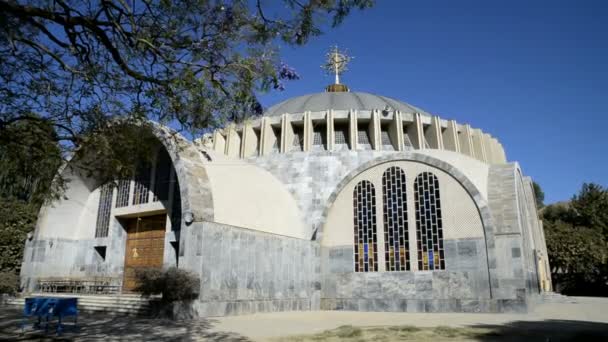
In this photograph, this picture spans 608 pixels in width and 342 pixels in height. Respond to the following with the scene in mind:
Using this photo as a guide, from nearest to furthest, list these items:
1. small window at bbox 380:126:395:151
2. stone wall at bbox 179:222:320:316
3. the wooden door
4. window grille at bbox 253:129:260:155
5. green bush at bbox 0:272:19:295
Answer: stone wall at bbox 179:222:320:316
green bush at bbox 0:272:19:295
the wooden door
small window at bbox 380:126:395:151
window grille at bbox 253:129:260:155

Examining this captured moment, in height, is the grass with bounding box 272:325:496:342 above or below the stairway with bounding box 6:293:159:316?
below

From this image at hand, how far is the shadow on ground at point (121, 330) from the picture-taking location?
9.62 metres

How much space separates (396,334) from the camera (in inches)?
396

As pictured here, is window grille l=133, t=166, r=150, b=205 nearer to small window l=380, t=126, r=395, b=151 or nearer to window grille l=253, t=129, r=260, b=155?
window grille l=253, t=129, r=260, b=155

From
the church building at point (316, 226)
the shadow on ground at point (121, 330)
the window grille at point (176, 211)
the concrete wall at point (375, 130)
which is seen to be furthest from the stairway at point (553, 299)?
the window grille at point (176, 211)

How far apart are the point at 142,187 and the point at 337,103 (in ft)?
43.3

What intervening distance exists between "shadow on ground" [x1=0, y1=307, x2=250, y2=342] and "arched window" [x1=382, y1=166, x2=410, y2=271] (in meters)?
8.44

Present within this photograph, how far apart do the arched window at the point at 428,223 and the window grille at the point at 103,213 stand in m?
14.8

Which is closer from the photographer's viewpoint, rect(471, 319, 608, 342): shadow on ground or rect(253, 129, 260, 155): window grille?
rect(471, 319, 608, 342): shadow on ground

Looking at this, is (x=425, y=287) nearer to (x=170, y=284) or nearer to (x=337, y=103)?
(x=170, y=284)

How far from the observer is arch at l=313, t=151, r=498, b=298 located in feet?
55.2

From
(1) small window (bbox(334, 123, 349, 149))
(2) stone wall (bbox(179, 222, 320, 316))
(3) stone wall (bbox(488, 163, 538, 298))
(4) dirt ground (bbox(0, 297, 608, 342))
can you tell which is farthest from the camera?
(1) small window (bbox(334, 123, 349, 149))

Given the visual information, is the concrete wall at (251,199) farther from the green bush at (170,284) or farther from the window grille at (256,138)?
the window grille at (256,138)

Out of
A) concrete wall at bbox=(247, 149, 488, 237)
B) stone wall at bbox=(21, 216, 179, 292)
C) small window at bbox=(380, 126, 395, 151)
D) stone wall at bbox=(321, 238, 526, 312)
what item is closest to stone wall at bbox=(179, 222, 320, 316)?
stone wall at bbox=(321, 238, 526, 312)
